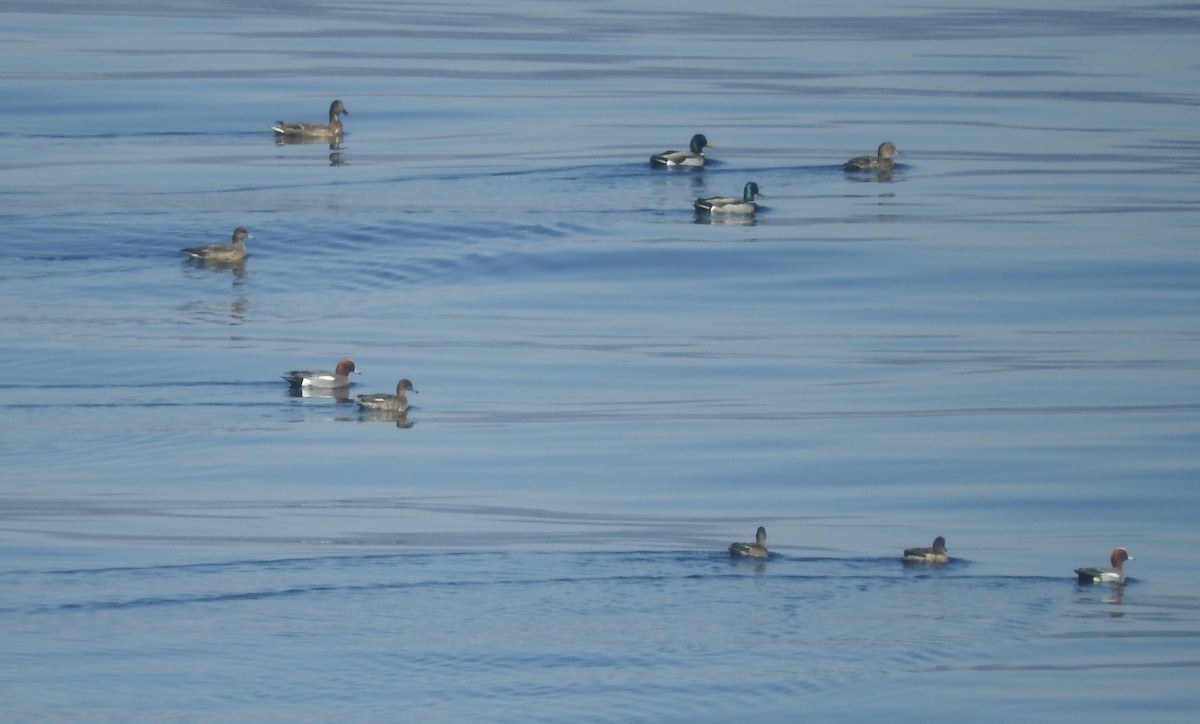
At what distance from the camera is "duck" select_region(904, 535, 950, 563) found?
52.4 feet

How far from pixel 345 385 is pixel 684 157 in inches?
585

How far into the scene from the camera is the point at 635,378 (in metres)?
22.7

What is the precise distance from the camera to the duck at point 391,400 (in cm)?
2111

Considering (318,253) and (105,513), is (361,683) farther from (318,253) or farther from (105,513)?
(318,253)

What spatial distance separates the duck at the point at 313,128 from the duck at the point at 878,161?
9.88 m

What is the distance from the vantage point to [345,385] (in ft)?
72.4

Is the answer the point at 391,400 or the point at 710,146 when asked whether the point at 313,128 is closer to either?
the point at 710,146

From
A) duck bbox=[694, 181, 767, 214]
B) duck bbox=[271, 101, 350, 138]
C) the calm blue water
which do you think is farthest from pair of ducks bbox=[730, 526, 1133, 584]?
duck bbox=[271, 101, 350, 138]

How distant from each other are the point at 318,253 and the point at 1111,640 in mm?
16888

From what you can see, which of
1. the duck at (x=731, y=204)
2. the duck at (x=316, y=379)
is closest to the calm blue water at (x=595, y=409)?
the duck at (x=316, y=379)

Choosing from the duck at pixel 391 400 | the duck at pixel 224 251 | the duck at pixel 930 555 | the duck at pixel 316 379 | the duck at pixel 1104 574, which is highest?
the duck at pixel 224 251

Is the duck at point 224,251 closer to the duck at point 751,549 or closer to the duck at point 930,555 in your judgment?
the duck at point 751,549

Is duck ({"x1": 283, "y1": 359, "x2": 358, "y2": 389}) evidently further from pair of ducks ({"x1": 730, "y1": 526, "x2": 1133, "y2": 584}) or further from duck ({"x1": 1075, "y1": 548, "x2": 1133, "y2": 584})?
duck ({"x1": 1075, "y1": 548, "x2": 1133, "y2": 584})

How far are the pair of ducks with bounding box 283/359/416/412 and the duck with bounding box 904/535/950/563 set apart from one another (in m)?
6.83
